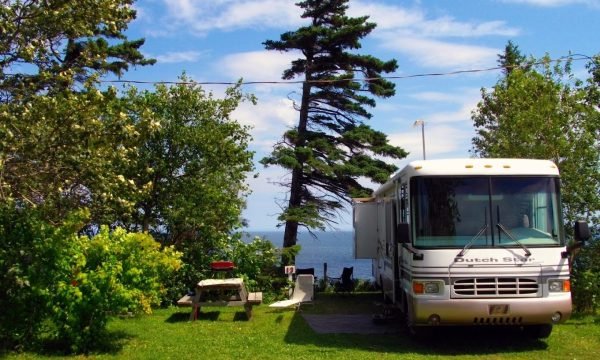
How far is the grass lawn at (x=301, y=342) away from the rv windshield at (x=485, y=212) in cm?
148

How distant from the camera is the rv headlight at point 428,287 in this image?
8266 mm

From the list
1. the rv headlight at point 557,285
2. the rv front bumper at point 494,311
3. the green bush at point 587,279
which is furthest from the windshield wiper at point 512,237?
the green bush at point 587,279

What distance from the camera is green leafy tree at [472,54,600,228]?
1187cm

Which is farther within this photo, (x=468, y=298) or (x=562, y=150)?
(x=562, y=150)

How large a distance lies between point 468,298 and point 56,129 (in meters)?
5.66

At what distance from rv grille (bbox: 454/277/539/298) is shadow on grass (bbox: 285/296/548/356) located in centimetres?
87

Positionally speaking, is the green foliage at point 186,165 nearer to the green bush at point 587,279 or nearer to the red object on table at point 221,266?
the red object on table at point 221,266

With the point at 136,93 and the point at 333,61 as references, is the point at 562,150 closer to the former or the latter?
the point at 136,93

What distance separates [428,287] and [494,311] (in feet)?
2.88

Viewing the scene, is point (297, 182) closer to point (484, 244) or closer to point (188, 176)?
point (188, 176)

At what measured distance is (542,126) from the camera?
12.6 m

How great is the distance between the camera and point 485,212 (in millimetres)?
8539

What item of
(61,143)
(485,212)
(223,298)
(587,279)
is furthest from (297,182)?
(61,143)

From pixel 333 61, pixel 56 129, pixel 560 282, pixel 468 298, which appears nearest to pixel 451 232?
pixel 468 298
